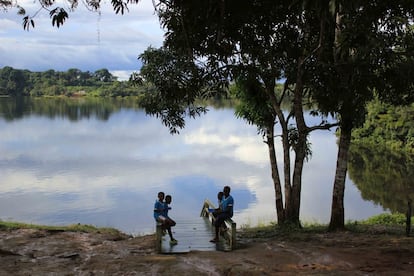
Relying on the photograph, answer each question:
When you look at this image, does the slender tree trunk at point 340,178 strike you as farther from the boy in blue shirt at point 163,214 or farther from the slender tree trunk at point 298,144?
the boy in blue shirt at point 163,214

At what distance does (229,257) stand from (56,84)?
158m

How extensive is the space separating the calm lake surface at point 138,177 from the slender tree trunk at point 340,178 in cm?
839

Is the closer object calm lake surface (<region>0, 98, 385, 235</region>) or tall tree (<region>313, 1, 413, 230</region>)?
tall tree (<region>313, 1, 413, 230</region>)

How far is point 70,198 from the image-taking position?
91.8 ft

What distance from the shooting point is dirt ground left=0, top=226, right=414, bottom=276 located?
781cm

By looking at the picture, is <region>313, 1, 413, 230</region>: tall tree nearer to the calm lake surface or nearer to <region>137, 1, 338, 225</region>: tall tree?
<region>137, 1, 338, 225</region>: tall tree

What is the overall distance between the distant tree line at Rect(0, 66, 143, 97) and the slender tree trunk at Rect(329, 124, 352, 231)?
124479 millimetres

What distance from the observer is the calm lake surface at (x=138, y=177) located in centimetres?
2473

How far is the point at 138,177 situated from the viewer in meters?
34.1

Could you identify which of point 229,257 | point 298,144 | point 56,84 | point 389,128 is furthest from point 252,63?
point 56,84

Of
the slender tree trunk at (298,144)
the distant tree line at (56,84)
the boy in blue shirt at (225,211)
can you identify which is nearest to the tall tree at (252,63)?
the slender tree trunk at (298,144)

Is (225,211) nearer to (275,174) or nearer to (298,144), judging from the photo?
(298,144)

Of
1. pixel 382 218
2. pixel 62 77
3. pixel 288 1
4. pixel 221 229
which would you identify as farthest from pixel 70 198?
pixel 62 77

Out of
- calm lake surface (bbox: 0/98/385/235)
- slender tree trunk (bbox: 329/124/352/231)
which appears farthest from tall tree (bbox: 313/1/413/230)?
calm lake surface (bbox: 0/98/385/235)
